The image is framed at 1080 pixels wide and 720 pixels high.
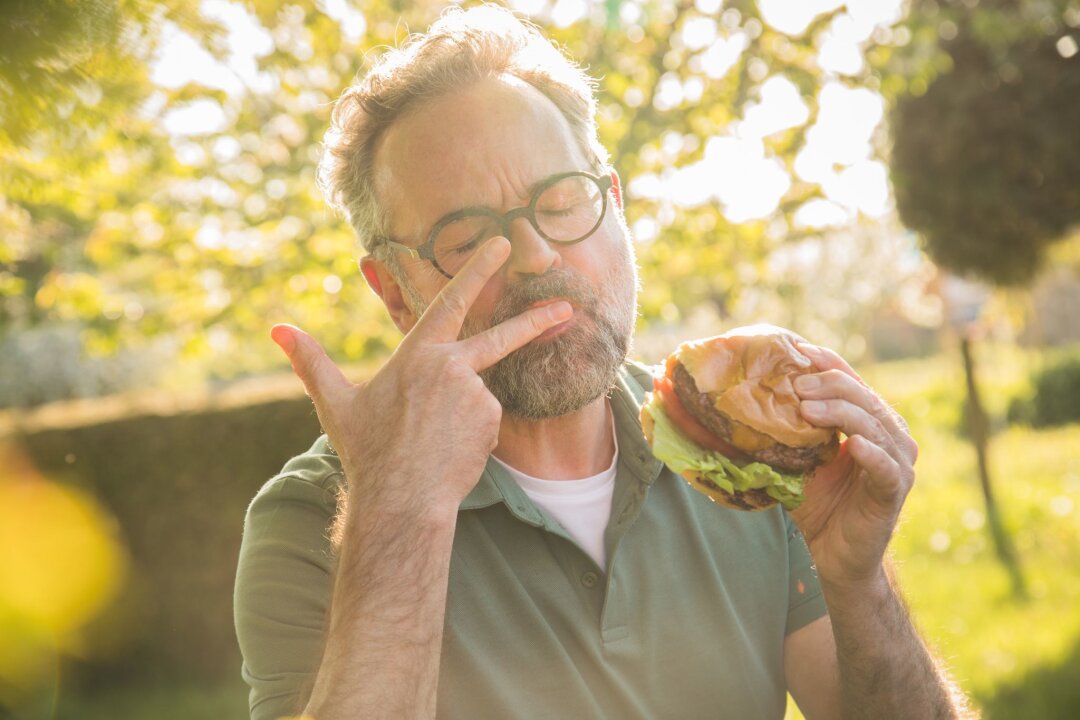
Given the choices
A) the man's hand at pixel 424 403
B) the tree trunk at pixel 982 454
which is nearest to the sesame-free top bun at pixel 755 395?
the man's hand at pixel 424 403

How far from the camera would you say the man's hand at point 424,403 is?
1923 millimetres

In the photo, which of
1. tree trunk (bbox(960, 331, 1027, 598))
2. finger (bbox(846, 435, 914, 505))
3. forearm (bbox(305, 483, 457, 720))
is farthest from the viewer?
tree trunk (bbox(960, 331, 1027, 598))

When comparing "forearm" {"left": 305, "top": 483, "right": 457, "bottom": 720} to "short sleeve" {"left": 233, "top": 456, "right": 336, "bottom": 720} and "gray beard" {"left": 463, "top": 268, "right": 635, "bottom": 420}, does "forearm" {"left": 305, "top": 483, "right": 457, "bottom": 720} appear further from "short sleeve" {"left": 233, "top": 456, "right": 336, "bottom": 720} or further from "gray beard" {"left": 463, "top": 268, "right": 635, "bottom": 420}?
"gray beard" {"left": 463, "top": 268, "right": 635, "bottom": 420}

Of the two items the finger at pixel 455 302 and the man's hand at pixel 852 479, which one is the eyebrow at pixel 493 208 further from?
the man's hand at pixel 852 479

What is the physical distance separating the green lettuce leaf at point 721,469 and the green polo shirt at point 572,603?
1.05ft

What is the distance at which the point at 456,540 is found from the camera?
2383 millimetres

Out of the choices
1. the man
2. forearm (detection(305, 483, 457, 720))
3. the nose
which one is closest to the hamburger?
the man

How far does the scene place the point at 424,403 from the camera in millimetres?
1951

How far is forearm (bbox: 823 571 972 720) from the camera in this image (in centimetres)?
231

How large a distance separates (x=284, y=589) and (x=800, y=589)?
1523mm

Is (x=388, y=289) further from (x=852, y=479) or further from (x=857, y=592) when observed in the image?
(x=857, y=592)

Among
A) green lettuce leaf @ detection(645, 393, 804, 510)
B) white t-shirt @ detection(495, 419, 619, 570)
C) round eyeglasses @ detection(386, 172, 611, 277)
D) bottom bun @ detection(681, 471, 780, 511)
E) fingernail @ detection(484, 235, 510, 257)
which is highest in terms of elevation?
fingernail @ detection(484, 235, 510, 257)

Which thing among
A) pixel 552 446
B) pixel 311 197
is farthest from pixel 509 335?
pixel 311 197

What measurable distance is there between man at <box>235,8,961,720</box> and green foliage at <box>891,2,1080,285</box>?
578cm
